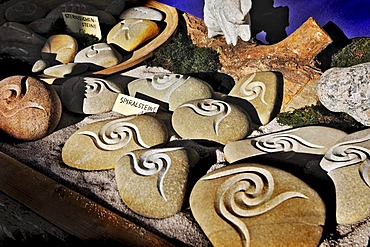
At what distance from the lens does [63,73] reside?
252cm

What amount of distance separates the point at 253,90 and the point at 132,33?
82cm

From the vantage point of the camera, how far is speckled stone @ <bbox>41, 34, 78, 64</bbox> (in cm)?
267

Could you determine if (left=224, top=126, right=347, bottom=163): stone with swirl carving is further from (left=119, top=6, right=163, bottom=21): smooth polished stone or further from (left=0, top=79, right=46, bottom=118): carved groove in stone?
(left=119, top=6, right=163, bottom=21): smooth polished stone

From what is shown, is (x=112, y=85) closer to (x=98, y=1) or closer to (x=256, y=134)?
(x=256, y=134)

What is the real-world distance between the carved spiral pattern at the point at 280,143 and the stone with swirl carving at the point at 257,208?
0.64 ft

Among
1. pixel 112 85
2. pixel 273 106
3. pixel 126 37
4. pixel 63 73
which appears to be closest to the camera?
pixel 273 106

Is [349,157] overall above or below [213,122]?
above

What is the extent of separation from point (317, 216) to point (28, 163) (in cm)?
106

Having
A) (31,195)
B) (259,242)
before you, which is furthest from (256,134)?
(31,195)

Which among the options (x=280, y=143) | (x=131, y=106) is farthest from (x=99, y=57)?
(x=280, y=143)

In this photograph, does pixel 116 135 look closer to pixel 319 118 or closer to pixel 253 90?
pixel 253 90

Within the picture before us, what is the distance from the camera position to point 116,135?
6.59 feet

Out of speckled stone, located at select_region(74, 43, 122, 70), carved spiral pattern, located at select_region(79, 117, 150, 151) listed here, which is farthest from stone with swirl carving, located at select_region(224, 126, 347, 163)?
speckled stone, located at select_region(74, 43, 122, 70)

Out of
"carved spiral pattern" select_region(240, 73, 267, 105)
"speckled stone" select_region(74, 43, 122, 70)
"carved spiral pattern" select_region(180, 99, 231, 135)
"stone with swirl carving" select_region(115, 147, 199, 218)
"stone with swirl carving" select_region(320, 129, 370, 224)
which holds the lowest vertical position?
"speckled stone" select_region(74, 43, 122, 70)
